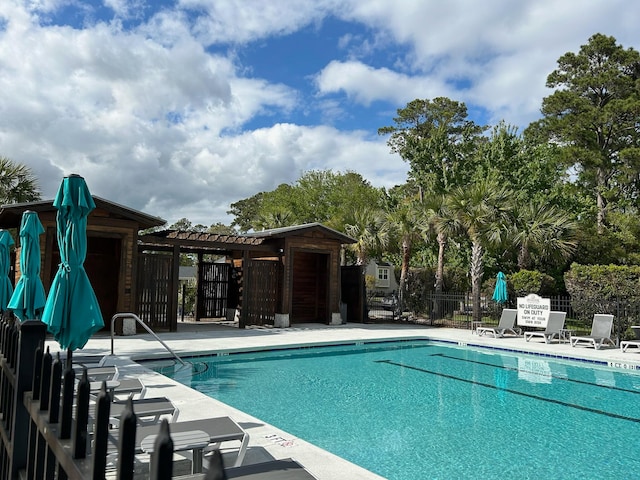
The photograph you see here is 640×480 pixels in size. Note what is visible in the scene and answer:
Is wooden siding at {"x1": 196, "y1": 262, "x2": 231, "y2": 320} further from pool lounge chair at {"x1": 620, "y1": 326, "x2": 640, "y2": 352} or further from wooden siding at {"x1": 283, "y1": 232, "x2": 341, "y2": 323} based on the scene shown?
pool lounge chair at {"x1": 620, "y1": 326, "x2": 640, "y2": 352}

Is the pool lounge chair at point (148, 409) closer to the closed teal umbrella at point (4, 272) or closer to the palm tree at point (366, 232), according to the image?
the closed teal umbrella at point (4, 272)

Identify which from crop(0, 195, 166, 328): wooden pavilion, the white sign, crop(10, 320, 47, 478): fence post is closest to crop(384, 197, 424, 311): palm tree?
the white sign

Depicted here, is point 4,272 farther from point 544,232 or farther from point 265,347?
point 544,232

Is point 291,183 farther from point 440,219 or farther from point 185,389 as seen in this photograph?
point 185,389

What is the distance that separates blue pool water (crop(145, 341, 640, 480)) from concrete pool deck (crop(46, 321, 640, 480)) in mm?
585

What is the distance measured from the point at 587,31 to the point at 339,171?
20555 millimetres

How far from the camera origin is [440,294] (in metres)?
20.8

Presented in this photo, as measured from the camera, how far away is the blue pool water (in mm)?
5812

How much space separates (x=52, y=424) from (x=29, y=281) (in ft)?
24.0

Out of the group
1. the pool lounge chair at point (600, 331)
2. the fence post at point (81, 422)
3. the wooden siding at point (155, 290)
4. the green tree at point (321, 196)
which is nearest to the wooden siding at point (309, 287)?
the wooden siding at point (155, 290)

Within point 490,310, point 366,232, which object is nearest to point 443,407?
point 490,310

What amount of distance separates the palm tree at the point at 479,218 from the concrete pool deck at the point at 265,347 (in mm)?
2710

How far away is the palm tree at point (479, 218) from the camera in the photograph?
1948cm

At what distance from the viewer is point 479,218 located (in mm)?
19328
